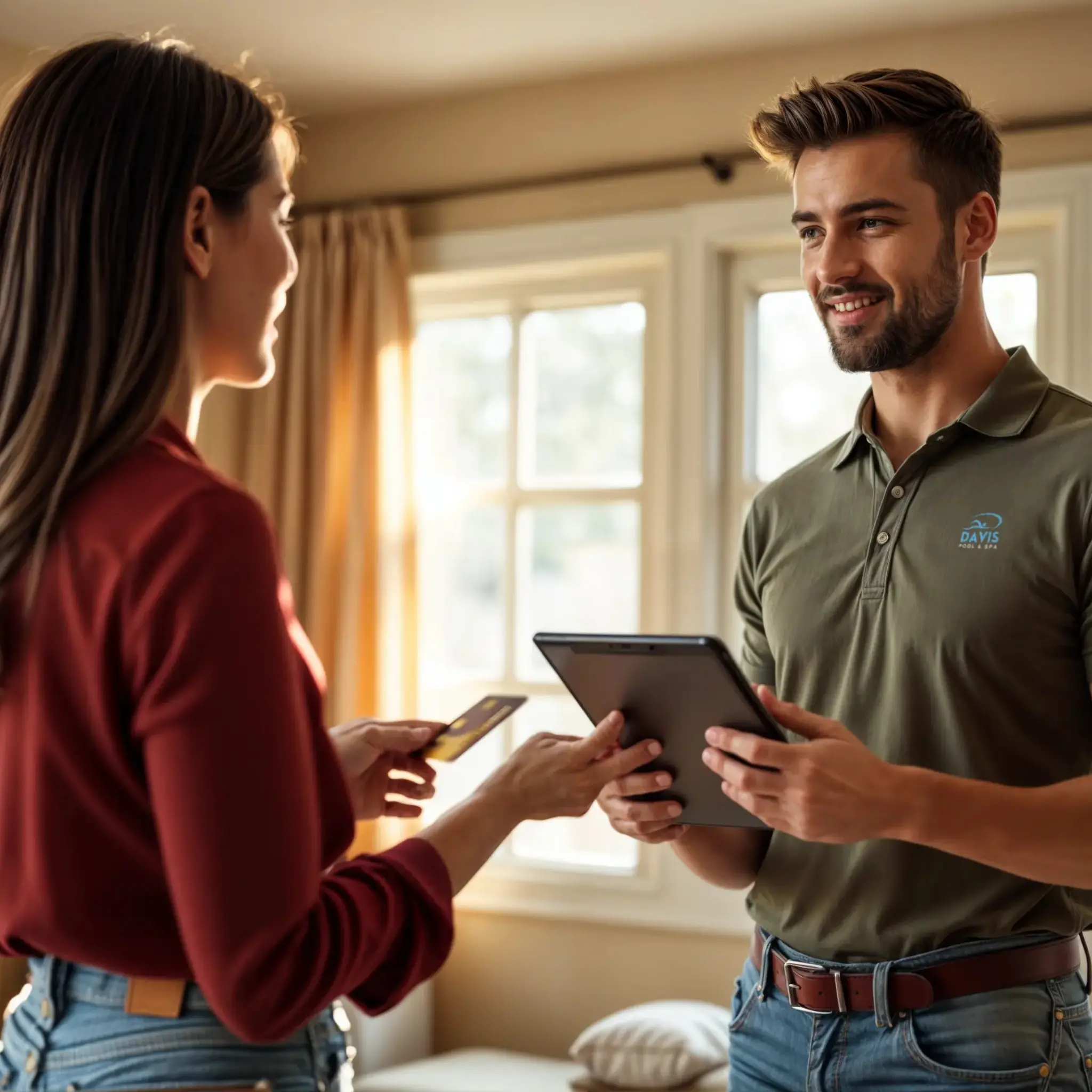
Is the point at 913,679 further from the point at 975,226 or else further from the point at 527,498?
the point at 527,498

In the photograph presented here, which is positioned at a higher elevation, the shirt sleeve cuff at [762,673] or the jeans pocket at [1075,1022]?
the shirt sleeve cuff at [762,673]

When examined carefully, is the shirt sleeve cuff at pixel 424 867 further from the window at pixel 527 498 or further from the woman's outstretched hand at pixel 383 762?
the window at pixel 527 498

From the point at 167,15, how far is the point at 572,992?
9.08ft

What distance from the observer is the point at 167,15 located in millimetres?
3490

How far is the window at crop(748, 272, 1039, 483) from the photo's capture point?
141 inches

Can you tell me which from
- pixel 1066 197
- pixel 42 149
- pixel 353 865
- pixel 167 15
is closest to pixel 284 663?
pixel 353 865

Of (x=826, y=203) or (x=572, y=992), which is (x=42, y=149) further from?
(x=572, y=992)

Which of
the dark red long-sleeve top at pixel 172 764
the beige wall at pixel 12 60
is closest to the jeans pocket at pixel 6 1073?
the dark red long-sleeve top at pixel 172 764

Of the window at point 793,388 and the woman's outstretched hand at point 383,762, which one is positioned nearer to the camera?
the woman's outstretched hand at point 383,762

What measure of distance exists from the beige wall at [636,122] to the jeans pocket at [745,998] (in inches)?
89.3

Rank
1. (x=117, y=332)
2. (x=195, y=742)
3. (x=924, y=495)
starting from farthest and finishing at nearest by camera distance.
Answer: (x=924, y=495), (x=117, y=332), (x=195, y=742)

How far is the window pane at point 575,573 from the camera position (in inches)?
150

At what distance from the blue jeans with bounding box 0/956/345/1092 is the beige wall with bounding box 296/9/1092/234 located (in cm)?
286

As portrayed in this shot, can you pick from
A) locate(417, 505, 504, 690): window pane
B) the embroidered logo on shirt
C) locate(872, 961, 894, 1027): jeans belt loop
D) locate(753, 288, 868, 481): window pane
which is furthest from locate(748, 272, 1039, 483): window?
locate(872, 961, 894, 1027): jeans belt loop
